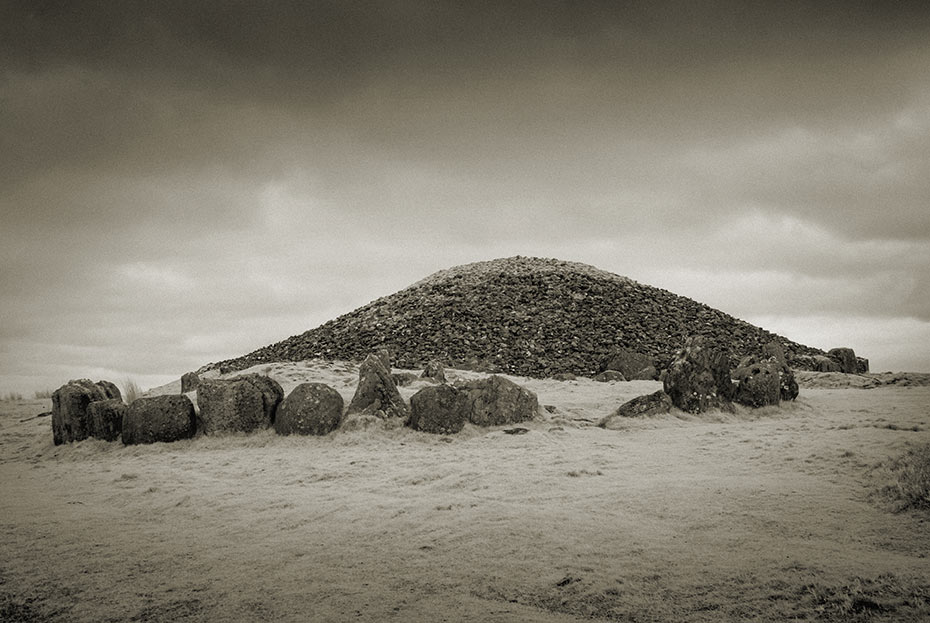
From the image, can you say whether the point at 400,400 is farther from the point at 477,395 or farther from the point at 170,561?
the point at 170,561

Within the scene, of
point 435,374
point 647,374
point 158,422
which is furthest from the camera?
point 647,374

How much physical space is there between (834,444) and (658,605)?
5956 millimetres

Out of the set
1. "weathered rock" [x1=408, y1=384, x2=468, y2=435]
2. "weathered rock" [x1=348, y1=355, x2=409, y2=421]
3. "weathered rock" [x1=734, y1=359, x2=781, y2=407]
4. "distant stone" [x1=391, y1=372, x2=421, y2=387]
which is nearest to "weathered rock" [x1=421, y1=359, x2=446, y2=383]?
"distant stone" [x1=391, y1=372, x2=421, y2=387]

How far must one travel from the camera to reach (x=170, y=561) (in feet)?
18.6

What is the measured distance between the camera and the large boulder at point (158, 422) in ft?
39.2

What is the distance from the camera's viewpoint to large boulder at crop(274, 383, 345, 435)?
11750 mm

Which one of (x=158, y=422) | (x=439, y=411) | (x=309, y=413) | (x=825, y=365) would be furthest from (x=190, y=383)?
(x=825, y=365)

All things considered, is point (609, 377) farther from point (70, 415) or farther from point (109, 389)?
point (70, 415)

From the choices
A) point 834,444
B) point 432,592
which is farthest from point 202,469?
point 834,444

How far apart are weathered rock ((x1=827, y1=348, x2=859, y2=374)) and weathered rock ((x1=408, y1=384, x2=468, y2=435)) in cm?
2076

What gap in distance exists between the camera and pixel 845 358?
26.1 m

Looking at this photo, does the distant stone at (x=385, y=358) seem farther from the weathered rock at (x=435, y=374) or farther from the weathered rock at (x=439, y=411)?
the weathered rock at (x=439, y=411)

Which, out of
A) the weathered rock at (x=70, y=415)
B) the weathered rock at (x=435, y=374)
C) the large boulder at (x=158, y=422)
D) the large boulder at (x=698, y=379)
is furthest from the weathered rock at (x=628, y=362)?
the weathered rock at (x=70, y=415)

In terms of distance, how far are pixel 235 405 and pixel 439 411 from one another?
4.05 m
